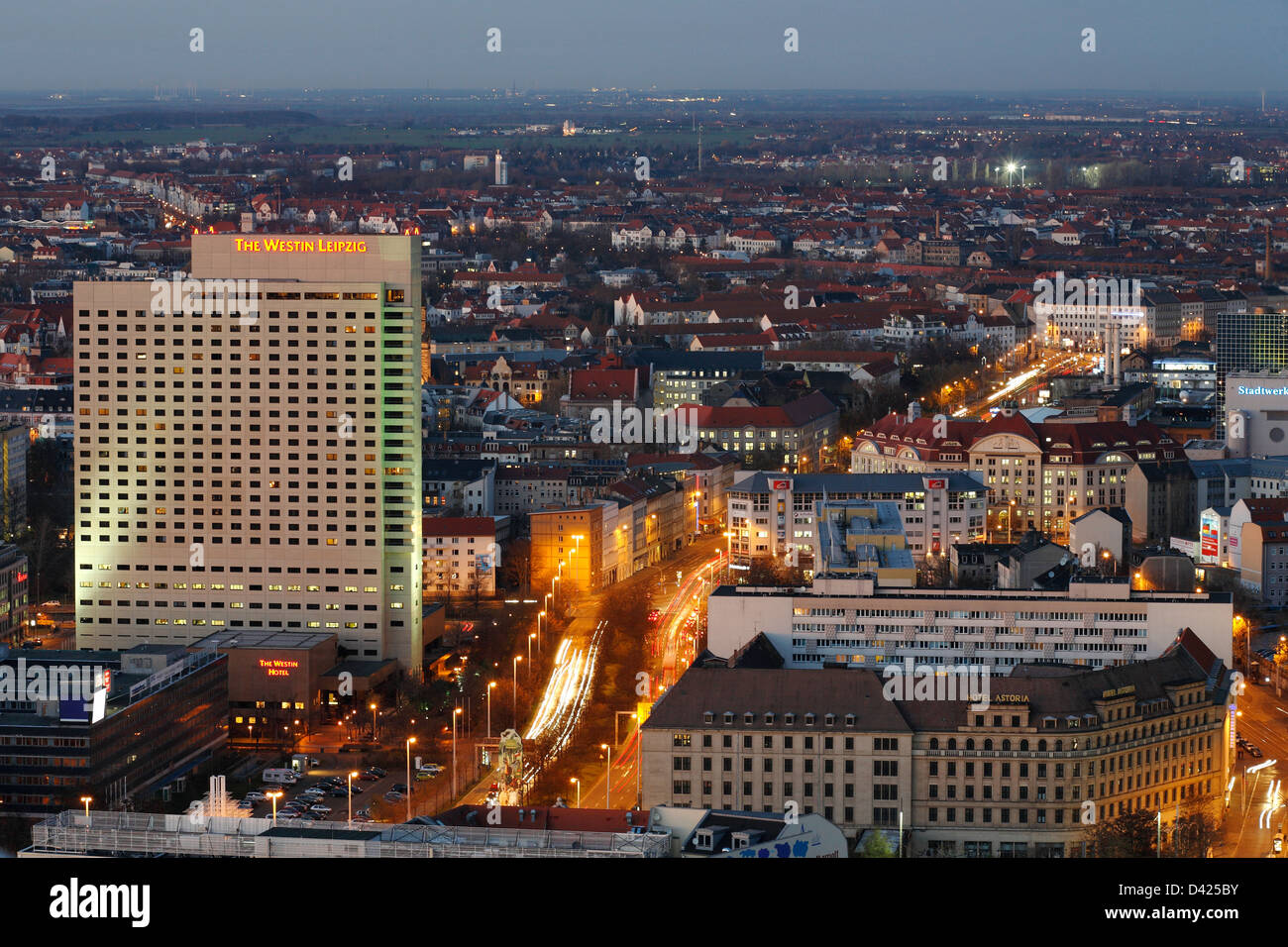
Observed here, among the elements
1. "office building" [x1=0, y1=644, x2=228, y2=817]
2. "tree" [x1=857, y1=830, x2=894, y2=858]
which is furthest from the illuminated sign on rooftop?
"tree" [x1=857, y1=830, x2=894, y2=858]

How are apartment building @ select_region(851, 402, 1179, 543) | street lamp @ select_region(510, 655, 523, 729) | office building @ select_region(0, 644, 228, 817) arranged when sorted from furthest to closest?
apartment building @ select_region(851, 402, 1179, 543) → street lamp @ select_region(510, 655, 523, 729) → office building @ select_region(0, 644, 228, 817)

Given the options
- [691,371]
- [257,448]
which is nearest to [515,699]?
[257,448]

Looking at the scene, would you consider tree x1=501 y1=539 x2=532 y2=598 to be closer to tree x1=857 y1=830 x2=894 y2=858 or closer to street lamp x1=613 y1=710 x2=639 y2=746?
street lamp x1=613 y1=710 x2=639 y2=746

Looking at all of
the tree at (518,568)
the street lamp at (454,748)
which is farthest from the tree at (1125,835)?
the tree at (518,568)

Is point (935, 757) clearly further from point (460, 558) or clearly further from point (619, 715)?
point (460, 558)
